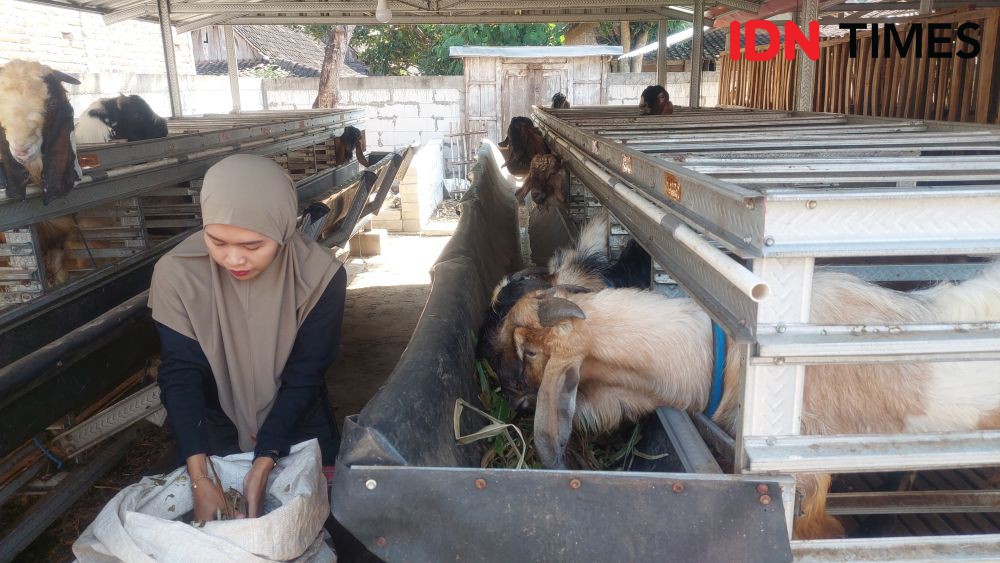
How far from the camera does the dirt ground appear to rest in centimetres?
360

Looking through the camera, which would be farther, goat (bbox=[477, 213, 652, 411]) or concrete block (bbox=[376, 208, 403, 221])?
concrete block (bbox=[376, 208, 403, 221])

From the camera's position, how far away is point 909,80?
22.0 ft

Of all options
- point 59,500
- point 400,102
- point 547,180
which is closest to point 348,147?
point 547,180

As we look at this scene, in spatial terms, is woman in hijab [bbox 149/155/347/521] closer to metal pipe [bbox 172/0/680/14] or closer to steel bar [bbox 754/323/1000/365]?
steel bar [bbox 754/323/1000/365]

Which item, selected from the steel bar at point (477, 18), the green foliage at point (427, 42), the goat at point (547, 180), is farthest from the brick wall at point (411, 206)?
the green foliage at point (427, 42)

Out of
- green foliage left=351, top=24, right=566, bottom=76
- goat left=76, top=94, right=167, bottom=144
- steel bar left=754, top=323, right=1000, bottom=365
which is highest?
green foliage left=351, top=24, right=566, bottom=76

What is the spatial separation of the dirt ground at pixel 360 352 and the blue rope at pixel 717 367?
1294 mm

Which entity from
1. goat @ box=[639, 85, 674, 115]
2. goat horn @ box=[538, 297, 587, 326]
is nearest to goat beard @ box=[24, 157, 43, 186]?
goat horn @ box=[538, 297, 587, 326]

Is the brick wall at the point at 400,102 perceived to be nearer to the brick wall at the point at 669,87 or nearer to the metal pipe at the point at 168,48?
the brick wall at the point at 669,87

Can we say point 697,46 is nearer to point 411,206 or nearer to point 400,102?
point 411,206

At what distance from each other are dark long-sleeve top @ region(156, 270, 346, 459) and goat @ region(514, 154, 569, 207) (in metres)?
4.16

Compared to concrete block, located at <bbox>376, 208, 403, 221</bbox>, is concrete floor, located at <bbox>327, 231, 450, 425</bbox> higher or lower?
lower

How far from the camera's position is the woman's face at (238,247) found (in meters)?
2.17

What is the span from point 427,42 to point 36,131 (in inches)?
770
